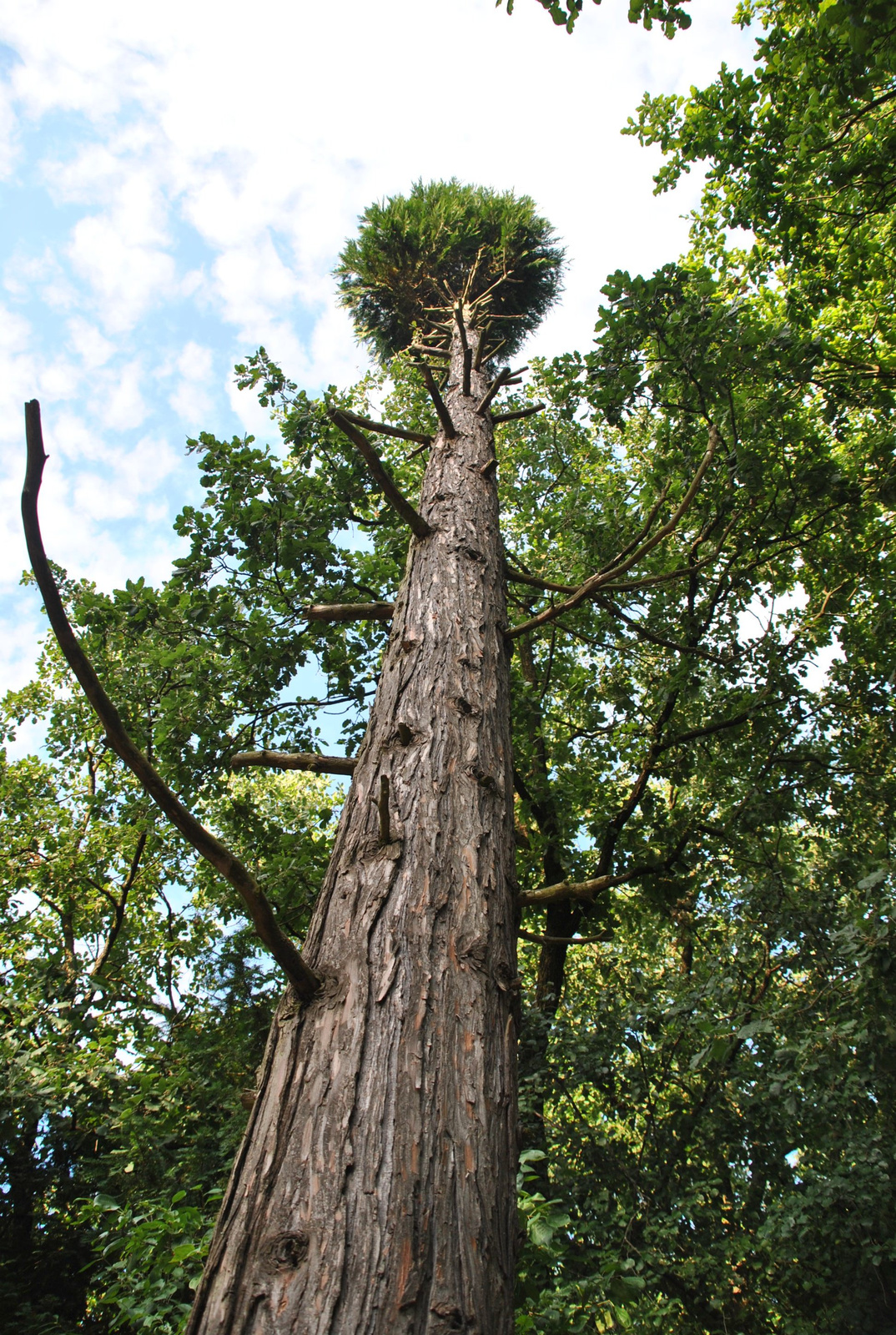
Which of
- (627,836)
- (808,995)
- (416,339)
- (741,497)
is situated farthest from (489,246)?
(808,995)

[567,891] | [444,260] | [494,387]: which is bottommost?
[567,891]

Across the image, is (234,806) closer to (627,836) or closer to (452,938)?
(627,836)

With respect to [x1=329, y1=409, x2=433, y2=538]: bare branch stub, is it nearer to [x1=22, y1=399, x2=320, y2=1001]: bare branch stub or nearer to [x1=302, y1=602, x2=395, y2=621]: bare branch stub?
[x1=302, y1=602, x2=395, y2=621]: bare branch stub

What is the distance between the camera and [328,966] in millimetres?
1474

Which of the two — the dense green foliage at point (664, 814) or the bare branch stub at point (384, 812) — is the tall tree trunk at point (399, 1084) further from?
the dense green foliage at point (664, 814)

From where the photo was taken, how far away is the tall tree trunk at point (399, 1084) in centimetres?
102

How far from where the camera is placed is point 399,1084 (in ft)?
4.11

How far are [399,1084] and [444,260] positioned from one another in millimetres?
9416

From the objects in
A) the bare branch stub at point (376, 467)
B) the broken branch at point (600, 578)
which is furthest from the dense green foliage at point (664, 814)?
the bare branch stub at point (376, 467)

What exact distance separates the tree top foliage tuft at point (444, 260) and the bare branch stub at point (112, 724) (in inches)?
319

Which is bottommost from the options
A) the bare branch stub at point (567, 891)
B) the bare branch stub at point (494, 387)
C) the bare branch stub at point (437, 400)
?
the bare branch stub at point (567, 891)

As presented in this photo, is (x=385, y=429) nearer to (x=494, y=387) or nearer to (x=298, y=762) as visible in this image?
(x=494, y=387)

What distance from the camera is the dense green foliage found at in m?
3.96

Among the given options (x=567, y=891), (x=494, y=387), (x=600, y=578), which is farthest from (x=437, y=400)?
(x=567, y=891)
